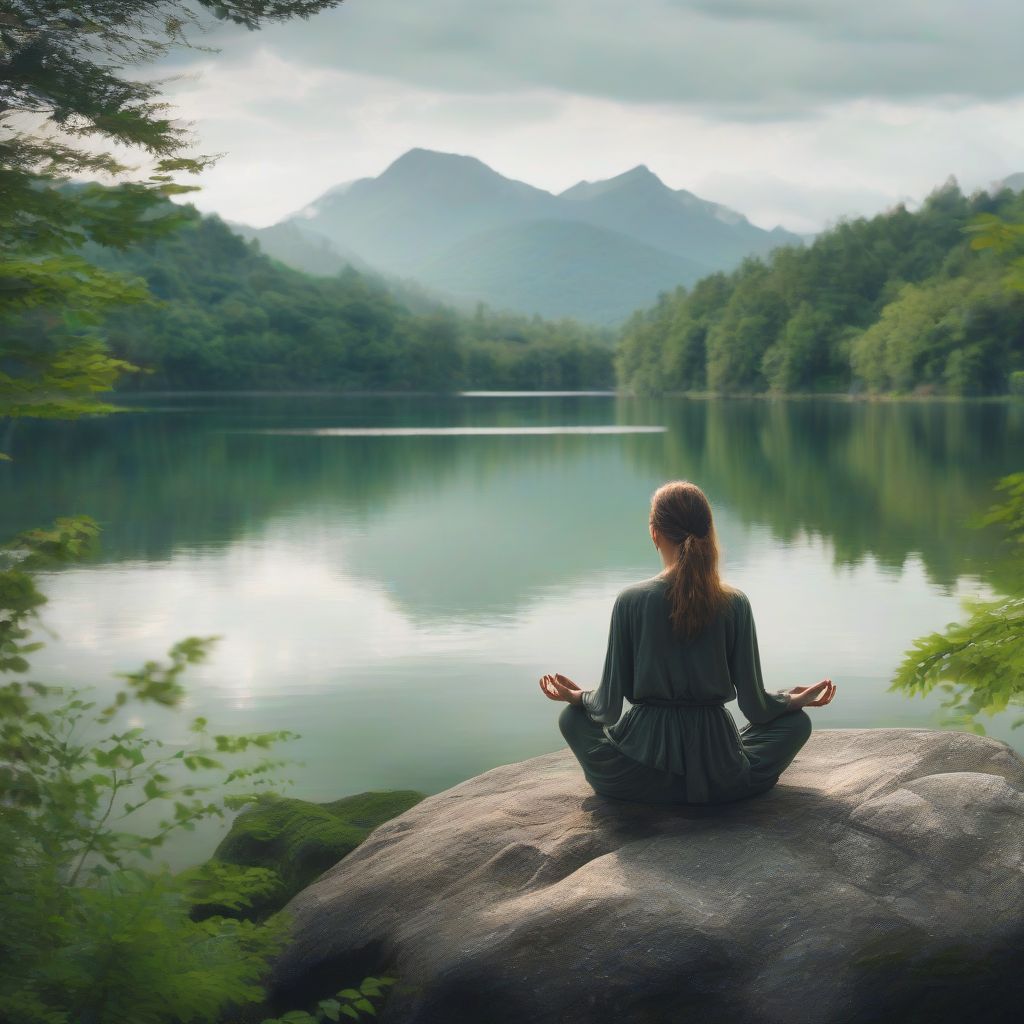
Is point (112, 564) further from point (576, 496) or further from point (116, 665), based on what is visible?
point (576, 496)

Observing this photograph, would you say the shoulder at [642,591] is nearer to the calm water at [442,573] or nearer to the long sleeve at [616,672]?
the long sleeve at [616,672]

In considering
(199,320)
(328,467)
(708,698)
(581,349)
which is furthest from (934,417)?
(581,349)

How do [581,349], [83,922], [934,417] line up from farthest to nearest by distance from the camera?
[581,349]
[934,417]
[83,922]

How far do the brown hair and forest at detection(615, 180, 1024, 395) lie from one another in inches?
3501

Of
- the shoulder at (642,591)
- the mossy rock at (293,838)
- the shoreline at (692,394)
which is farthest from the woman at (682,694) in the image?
the shoreline at (692,394)

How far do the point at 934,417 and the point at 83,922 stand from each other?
65.3m

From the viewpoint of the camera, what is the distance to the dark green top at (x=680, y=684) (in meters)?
4.90

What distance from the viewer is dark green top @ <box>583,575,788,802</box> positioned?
490 centimetres

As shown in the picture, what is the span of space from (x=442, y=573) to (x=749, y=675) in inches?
515

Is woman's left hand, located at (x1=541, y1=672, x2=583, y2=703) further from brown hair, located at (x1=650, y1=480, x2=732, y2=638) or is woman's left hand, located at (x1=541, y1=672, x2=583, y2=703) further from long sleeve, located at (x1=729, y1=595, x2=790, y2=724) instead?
long sleeve, located at (x1=729, y1=595, x2=790, y2=724)

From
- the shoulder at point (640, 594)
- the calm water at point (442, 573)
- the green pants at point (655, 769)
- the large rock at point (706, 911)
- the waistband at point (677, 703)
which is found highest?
the shoulder at point (640, 594)

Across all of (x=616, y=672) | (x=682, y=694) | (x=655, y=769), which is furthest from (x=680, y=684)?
(x=655, y=769)

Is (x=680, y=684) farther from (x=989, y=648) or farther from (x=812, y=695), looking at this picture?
(x=989, y=648)

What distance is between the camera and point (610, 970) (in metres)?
4.20
